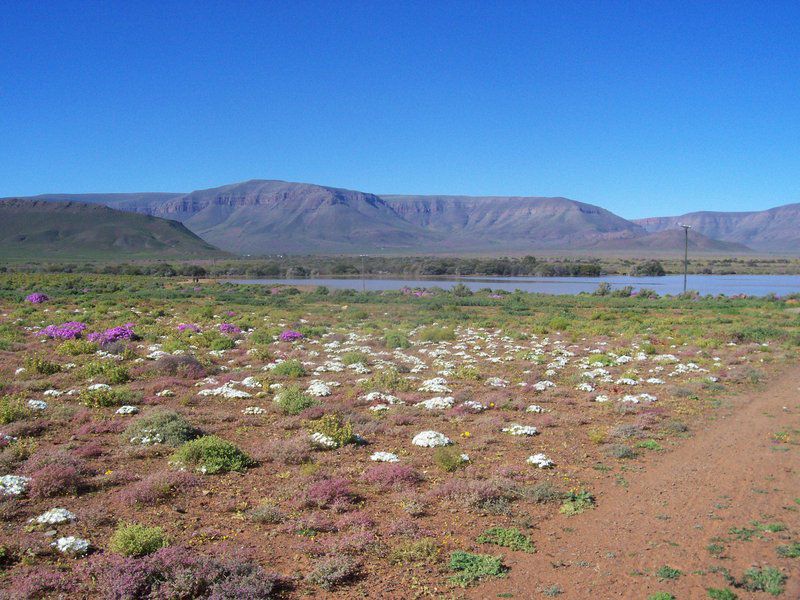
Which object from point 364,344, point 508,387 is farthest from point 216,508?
point 364,344

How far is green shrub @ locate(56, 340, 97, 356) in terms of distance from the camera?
72.0 ft

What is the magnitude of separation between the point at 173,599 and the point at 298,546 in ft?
5.94

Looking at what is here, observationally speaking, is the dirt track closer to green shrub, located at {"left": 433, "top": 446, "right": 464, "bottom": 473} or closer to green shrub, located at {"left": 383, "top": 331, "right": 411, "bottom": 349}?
green shrub, located at {"left": 433, "top": 446, "right": 464, "bottom": 473}

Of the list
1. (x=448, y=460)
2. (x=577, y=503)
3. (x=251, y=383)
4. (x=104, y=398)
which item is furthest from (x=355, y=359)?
(x=577, y=503)

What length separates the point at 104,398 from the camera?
47.2 feet

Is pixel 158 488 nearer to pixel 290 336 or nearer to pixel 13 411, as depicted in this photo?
pixel 13 411

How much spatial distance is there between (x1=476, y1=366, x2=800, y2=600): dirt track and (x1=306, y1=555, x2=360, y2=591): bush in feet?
4.82

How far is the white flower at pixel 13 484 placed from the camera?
8.90 metres

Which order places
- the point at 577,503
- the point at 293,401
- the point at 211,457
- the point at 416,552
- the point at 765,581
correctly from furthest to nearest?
the point at 293,401 → the point at 211,457 → the point at 577,503 → the point at 416,552 → the point at 765,581

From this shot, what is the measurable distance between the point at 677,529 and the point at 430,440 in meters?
4.94

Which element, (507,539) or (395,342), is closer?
(507,539)

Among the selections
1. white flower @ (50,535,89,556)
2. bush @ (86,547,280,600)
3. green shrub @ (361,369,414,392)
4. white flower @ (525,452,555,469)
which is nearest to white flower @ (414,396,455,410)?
green shrub @ (361,369,414,392)

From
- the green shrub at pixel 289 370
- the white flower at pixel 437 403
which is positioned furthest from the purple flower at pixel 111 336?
the white flower at pixel 437 403

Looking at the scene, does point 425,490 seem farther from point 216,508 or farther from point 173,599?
point 173,599
